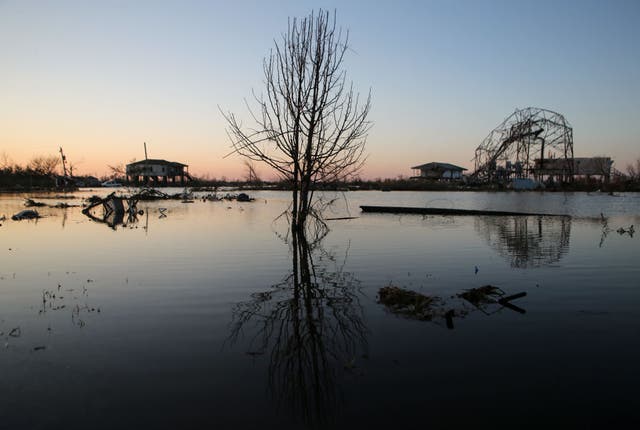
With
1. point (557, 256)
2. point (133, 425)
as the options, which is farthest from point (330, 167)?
point (133, 425)

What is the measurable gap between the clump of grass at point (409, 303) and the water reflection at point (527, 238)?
5286mm

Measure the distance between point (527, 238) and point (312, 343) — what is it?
1414 cm

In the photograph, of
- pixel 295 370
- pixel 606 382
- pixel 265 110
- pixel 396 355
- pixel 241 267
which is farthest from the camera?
pixel 265 110

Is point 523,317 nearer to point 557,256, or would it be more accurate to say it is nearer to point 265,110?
point 557,256

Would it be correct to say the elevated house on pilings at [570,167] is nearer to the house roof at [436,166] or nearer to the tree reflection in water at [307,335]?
the house roof at [436,166]

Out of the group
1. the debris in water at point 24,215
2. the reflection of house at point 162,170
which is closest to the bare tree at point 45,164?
the reflection of house at point 162,170

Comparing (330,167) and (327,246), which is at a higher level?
(330,167)

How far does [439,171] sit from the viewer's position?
358 feet

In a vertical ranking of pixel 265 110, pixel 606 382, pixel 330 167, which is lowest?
pixel 606 382

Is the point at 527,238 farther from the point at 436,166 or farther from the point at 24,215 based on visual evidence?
the point at 436,166

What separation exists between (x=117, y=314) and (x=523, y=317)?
7023 mm

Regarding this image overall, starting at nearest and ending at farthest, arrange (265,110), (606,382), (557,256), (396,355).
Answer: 1. (606,382)
2. (396,355)
3. (557,256)
4. (265,110)

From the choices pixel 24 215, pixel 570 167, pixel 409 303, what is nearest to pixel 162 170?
pixel 24 215

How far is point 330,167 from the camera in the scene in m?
18.8
